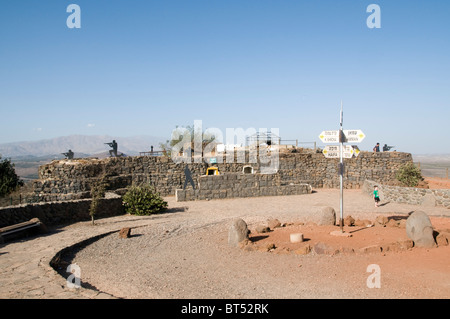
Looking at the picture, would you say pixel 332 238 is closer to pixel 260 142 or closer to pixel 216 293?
pixel 216 293

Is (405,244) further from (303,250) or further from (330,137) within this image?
(330,137)

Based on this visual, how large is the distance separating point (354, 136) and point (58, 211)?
11.0 m

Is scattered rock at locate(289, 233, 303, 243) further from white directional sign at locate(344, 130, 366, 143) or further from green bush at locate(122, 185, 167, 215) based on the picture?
green bush at locate(122, 185, 167, 215)

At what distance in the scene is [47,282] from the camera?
6.49m

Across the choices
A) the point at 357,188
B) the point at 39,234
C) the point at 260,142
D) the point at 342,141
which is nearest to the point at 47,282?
the point at 39,234

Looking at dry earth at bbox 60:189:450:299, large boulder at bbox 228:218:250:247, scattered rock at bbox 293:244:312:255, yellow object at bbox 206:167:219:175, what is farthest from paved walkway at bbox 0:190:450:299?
yellow object at bbox 206:167:219:175

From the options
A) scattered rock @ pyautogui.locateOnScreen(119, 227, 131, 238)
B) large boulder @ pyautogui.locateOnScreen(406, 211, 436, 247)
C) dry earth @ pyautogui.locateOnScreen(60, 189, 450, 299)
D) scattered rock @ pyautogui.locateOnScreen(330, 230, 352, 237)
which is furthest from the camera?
scattered rock @ pyautogui.locateOnScreen(119, 227, 131, 238)

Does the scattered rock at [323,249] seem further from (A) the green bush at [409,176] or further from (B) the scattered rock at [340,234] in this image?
(A) the green bush at [409,176]

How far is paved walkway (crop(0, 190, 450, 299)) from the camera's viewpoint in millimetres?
5977

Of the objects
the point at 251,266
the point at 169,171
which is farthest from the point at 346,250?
the point at 169,171

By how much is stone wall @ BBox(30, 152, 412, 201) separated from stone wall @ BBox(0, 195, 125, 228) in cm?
309

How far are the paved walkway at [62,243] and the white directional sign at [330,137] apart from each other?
6.20 metres

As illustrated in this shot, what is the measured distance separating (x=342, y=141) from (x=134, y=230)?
756 centimetres

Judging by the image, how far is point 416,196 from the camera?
17562 millimetres
